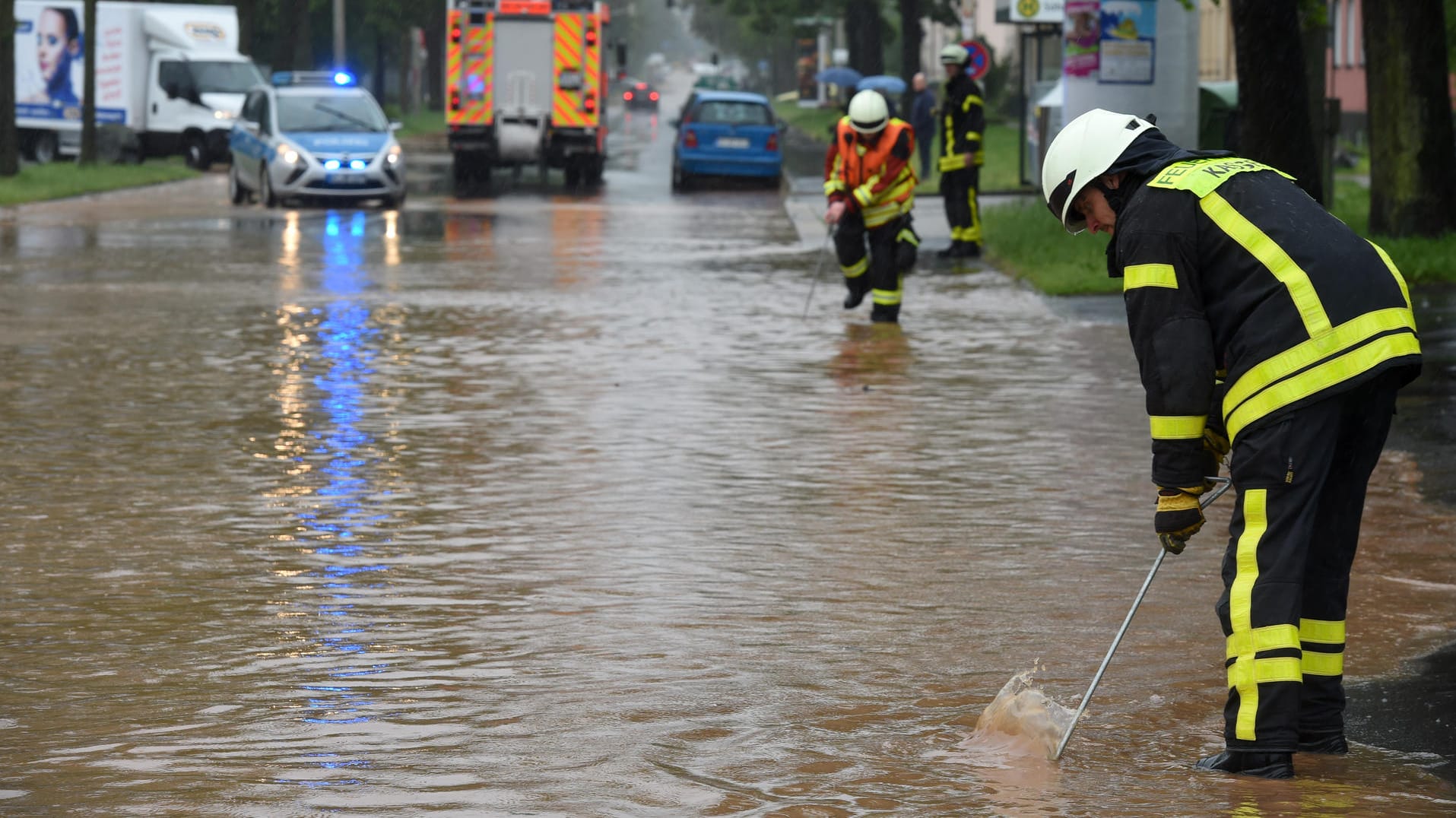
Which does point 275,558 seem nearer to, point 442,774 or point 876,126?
point 442,774

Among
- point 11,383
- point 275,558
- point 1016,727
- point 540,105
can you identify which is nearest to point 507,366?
point 11,383

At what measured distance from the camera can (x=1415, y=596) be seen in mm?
7414

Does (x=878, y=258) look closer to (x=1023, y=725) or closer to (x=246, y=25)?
(x=1023, y=725)

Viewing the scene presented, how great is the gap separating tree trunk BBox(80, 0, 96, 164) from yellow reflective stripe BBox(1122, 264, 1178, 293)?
31.8m

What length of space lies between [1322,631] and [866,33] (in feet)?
168

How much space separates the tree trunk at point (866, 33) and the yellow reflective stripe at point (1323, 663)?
1976 inches

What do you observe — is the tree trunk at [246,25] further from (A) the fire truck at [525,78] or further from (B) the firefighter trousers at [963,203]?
(B) the firefighter trousers at [963,203]

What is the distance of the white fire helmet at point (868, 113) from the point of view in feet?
51.2

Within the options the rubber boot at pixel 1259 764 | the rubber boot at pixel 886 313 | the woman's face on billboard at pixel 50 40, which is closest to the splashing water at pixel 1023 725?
the rubber boot at pixel 1259 764

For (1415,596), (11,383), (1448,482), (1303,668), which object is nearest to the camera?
(1303,668)

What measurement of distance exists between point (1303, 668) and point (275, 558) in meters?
3.83

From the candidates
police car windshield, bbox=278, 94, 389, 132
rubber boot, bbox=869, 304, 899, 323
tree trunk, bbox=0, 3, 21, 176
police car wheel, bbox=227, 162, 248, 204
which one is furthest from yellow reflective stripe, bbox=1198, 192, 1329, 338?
tree trunk, bbox=0, 3, 21, 176

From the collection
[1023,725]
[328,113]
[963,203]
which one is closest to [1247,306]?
[1023,725]

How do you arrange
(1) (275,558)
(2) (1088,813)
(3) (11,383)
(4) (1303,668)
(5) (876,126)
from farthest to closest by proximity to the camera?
1. (5) (876,126)
2. (3) (11,383)
3. (1) (275,558)
4. (4) (1303,668)
5. (2) (1088,813)
